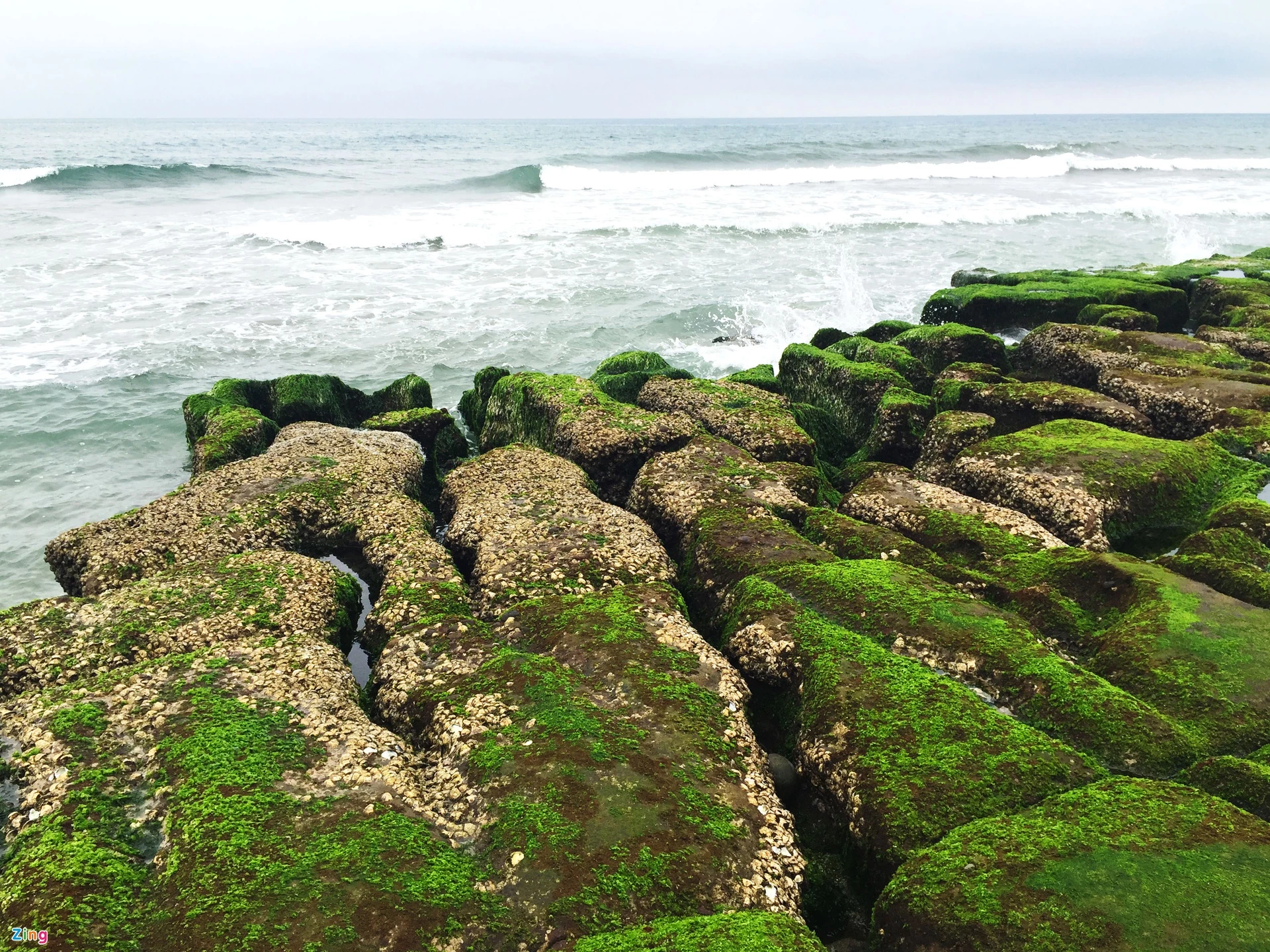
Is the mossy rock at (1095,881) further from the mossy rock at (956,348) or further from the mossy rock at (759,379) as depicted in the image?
the mossy rock at (956,348)

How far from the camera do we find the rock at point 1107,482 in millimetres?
8781

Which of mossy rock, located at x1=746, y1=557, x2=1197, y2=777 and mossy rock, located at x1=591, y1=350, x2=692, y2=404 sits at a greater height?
mossy rock, located at x1=591, y1=350, x2=692, y2=404

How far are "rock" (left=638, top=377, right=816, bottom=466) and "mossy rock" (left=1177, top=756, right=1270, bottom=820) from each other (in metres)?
6.62

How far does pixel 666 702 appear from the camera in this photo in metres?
5.69

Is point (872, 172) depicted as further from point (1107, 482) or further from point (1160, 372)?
point (1107, 482)

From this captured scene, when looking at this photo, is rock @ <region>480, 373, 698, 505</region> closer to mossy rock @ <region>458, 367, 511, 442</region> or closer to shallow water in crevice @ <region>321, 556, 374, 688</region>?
mossy rock @ <region>458, 367, 511, 442</region>

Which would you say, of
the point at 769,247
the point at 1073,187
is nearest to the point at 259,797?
the point at 769,247

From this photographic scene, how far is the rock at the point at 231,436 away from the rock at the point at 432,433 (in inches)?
65.9

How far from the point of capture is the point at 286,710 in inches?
220

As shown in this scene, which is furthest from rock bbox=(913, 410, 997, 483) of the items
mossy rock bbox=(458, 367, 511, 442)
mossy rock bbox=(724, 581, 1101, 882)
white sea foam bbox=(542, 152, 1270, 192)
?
white sea foam bbox=(542, 152, 1270, 192)

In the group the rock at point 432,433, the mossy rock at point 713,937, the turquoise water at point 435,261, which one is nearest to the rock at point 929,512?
the mossy rock at point 713,937

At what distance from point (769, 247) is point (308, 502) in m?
28.8

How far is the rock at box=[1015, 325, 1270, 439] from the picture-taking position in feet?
36.2

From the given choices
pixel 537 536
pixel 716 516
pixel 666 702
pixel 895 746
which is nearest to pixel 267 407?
pixel 537 536
